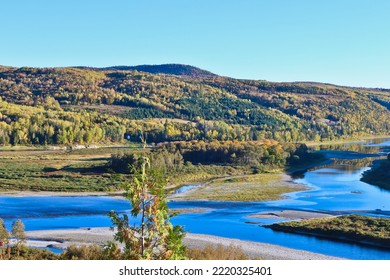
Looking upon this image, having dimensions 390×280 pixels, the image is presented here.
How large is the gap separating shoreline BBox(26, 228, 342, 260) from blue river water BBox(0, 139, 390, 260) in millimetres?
2006

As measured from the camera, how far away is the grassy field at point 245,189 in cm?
7669

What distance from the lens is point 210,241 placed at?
4634 cm

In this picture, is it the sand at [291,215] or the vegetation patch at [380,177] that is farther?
the vegetation patch at [380,177]

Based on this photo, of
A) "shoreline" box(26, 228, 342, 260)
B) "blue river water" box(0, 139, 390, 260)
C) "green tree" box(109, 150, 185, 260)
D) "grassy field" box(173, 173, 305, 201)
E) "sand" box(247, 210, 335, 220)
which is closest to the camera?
"green tree" box(109, 150, 185, 260)

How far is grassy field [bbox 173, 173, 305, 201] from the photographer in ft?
252

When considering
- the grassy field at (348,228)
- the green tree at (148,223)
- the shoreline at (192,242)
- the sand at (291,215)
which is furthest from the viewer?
the sand at (291,215)

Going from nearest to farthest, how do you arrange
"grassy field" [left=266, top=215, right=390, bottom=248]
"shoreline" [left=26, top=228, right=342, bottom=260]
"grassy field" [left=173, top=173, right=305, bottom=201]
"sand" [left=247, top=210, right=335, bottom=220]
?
1. "shoreline" [left=26, top=228, right=342, bottom=260]
2. "grassy field" [left=266, top=215, right=390, bottom=248]
3. "sand" [left=247, top=210, right=335, bottom=220]
4. "grassy field" [left=173, top=173, right=305, bottom=201]

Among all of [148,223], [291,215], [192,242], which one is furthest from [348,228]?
[148,223]

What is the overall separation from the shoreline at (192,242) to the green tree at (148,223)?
2432 cm

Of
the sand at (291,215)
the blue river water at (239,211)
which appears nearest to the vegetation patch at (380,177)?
the blue river water at (239,211)

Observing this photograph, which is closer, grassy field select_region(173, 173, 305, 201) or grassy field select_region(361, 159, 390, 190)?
grassy field select_region(173, 173, 305, 201)

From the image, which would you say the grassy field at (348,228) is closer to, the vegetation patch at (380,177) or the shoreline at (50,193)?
the shoreline at (50,193)

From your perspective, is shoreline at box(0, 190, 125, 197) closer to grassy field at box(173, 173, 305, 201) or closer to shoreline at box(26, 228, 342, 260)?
grassy field at box(173, 173, 305, 201)

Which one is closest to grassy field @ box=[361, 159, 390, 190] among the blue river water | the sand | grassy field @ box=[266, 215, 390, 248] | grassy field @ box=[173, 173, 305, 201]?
the blue river water
